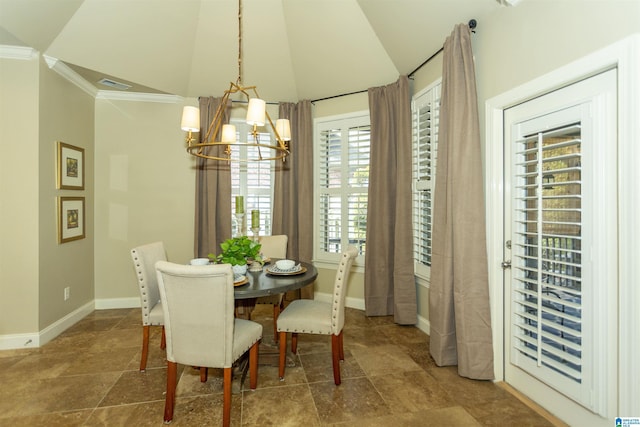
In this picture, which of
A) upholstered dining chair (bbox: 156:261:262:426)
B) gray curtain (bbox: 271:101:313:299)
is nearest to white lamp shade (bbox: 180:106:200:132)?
upholstered dining chair (bbox: 156:261:262:426)

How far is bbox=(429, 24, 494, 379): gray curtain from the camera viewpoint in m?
2.43

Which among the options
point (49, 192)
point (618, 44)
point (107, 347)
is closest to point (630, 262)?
point (618, 44)

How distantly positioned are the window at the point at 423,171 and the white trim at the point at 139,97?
9.83 feet

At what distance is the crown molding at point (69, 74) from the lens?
3.13 m

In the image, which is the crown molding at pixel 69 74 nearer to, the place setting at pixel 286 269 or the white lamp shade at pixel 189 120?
the white lamp shade at pixel 189 120

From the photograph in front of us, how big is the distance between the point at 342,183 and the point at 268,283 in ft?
7.24

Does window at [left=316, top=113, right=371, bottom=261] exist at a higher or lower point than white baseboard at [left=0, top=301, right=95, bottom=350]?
higher

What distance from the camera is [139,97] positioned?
411 cm

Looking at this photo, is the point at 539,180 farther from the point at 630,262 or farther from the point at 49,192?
the point at 49,192

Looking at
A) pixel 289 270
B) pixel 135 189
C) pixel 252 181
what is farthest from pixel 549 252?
pixel 135 189

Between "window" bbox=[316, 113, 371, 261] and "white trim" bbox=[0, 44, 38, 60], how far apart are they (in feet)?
9.75

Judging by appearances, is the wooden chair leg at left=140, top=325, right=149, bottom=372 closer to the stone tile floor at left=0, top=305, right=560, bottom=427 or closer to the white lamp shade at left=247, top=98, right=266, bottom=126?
Answer: the stone tile floor at left=0, top=305, right=560, bottom=427

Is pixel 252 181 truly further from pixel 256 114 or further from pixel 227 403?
pixel 227 403

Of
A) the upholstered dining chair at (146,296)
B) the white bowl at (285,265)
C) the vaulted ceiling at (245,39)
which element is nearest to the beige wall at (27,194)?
the vaulted ceiling at (245,39)
